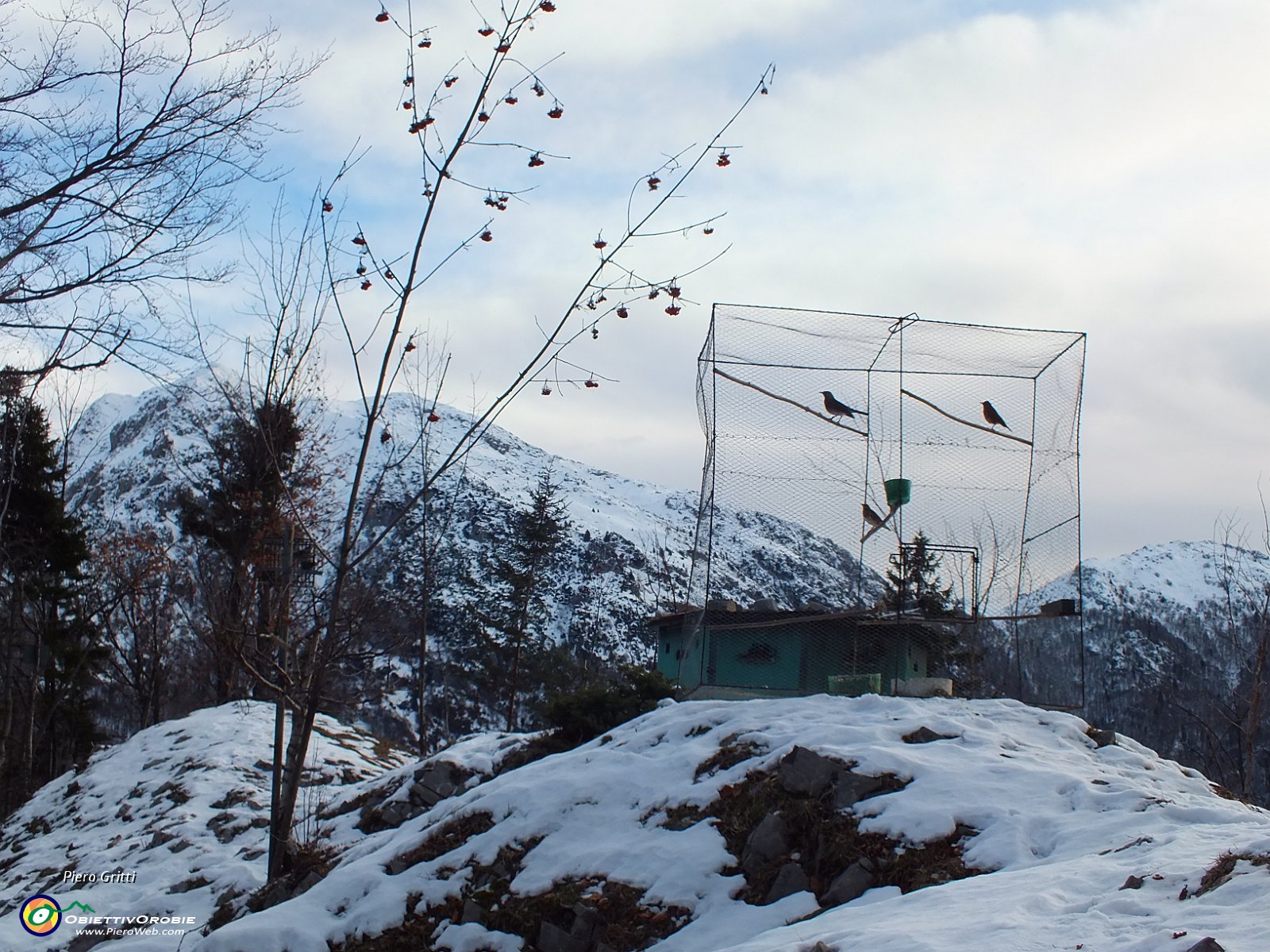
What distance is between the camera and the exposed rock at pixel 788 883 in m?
6.39

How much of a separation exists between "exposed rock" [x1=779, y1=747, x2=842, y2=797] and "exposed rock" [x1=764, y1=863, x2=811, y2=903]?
889 mm

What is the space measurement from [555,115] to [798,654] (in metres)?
7.78

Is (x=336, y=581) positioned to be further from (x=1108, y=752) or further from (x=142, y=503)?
(x=142, y=503)

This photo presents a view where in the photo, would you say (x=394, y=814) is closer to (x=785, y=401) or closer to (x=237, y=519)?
(x=785, y=401)

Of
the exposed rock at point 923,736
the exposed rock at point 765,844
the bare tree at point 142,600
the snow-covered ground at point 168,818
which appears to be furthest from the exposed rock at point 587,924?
the bare tree at point 142,600

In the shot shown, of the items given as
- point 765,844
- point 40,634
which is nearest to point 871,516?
point 765,844

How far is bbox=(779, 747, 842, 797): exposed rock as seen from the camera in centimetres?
741

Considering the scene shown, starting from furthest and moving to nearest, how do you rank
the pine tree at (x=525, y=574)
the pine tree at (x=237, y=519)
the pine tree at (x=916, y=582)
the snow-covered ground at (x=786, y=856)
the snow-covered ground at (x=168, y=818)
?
1. the pine tree at (x=525, y=574)
2. the pine tree at (x=237, y=519)
3. the pine tree at (x=916, y=582)
4. the snow-covered ground at (x=168, y=818)
5. the snow-covered ground at (x=786, y=856)

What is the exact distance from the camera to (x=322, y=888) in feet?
25.8

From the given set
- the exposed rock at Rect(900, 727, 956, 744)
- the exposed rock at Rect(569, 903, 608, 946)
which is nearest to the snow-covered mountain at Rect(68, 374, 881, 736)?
the exposed rock at Rect(900, 727, 956, 744)

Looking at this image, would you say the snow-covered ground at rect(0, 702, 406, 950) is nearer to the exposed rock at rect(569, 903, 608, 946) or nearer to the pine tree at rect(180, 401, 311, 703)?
the pine tree at rect(180, 401, 311, 703)

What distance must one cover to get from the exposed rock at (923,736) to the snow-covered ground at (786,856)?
0.02 m

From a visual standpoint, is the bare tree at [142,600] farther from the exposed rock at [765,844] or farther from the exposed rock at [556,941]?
the exposed rock at [765,844]

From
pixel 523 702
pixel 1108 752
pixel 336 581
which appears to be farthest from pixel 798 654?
pixel 523 702
